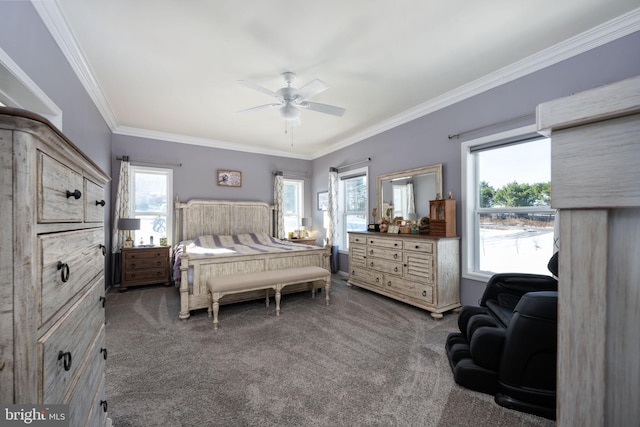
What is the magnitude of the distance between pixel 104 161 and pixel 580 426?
540cm

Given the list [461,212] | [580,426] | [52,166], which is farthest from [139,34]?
[461,212]

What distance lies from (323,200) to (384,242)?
261 cm

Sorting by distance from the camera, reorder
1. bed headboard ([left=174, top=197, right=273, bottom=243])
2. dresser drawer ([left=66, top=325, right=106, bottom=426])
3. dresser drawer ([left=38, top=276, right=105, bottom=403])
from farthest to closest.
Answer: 1. bed headboard ([left=174, top=197, right=273, bottom=243])
2. dresser drawer ([left=66, top=325, right=106, bottom=426])
3. dresser drawer ([left=38, top=276, right=105, bottom=403])

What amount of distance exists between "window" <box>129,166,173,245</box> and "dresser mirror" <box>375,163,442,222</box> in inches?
155

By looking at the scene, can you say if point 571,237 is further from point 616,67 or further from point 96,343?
point 616,67

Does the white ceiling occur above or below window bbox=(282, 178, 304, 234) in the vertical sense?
above

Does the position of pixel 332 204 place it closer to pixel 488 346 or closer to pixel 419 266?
pixel 419 266

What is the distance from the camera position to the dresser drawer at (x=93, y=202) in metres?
1.05

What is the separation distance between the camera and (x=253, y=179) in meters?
6.00

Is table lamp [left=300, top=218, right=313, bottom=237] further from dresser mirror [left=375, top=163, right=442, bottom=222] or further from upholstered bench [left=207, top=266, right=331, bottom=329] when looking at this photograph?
upholstered bench [left=207, top=266, right=331, bottom=329]

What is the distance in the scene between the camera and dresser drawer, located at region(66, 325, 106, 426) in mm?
916

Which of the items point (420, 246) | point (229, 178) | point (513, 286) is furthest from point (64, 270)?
point (229, 178)

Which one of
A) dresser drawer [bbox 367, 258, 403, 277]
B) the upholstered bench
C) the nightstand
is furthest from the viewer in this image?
the nightstand

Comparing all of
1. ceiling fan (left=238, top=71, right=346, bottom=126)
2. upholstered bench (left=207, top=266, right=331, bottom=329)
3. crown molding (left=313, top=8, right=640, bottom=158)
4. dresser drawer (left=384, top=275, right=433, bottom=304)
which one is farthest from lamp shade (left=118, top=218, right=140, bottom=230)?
crown molding (left=313, top=8, right=640, bottom=158)
